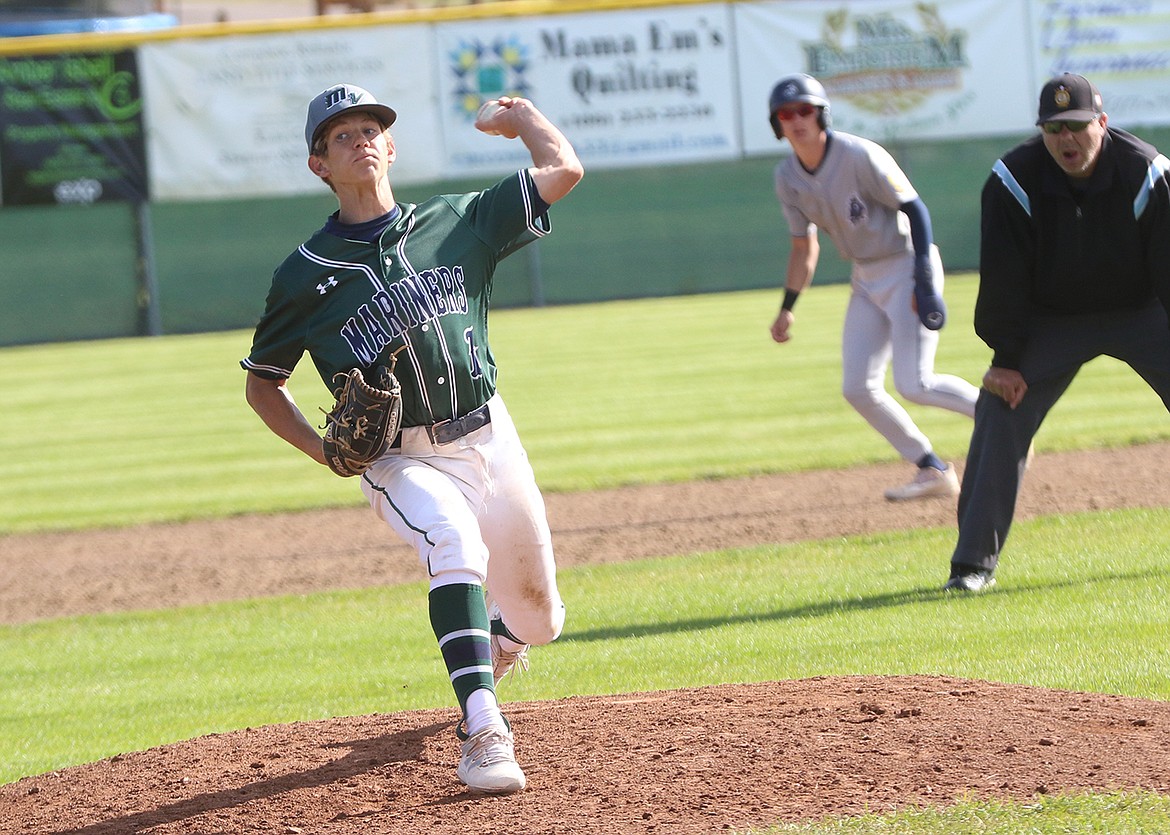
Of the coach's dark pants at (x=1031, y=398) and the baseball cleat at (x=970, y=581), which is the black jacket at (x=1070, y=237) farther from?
the baseball cleat at (x=970, y=581)

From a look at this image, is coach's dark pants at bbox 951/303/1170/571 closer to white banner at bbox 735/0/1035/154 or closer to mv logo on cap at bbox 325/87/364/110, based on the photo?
mv logo on cap at bbox 325/87/364/110

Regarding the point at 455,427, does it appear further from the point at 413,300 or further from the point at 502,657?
the point at 502,657

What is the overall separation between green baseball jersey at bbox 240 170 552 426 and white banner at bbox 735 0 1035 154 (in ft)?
59.7

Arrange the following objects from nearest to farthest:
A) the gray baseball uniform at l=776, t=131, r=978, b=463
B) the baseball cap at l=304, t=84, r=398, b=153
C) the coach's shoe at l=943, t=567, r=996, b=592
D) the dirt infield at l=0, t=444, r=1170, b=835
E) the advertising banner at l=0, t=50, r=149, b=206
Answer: the dirt infield at l=0, t=444, r=1170, b=835, the baseball cap at l=304, t=84, r=398, b=153, the coach's shoe at l=943, t=567, r=996, b=592, the gray baseball uniform at l=776, t=131, r=978, b=463, the advertising banner at l=0, t=50, r=149, b=206

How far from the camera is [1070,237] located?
18.1 feet

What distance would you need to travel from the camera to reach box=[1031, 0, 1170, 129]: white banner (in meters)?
22.2

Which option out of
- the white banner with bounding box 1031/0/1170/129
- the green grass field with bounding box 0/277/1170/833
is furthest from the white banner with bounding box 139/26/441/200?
the white banner with bounding box 1031/0/1170/129

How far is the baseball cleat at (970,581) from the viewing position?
5969 mm

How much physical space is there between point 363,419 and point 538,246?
59.1 feet

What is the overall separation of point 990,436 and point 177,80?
1806cm

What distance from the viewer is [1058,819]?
3.35 meters

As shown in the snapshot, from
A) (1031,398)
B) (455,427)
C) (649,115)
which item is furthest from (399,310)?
(649,115)

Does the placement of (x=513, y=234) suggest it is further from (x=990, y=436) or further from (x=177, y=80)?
(x=177, y=80)

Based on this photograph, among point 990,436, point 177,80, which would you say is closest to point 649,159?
point 177,80
